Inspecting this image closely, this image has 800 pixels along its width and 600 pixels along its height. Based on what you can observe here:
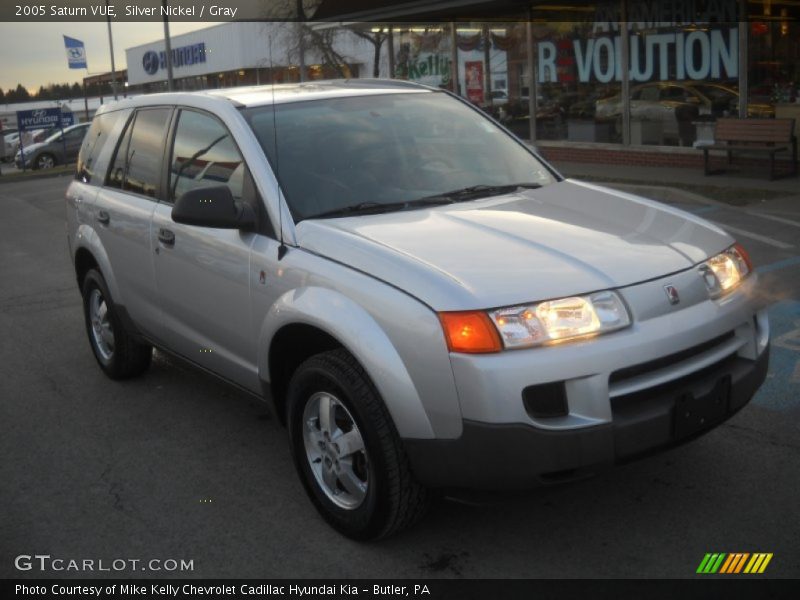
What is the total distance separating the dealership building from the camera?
48.9ft

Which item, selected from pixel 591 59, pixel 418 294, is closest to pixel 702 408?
pixel 418 294

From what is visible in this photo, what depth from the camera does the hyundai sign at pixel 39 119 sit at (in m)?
29.1

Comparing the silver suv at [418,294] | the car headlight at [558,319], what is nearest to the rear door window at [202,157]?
the silver suv at [418,294]

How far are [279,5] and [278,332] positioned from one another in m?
2.99

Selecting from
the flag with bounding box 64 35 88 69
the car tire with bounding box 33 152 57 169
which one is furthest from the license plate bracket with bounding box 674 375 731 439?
the flag with bounding box 64 35 88 69

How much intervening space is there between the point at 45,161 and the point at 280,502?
2996 cm

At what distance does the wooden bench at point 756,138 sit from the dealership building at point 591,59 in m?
0.69

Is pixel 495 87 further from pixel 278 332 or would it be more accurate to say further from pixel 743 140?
pixel 278 332

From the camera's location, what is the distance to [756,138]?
46.8ft

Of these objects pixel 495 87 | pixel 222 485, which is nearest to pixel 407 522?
pixel 222 485

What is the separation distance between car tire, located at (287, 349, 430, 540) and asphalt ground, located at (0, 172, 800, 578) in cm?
17

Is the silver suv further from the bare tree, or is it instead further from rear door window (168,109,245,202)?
the bare tree

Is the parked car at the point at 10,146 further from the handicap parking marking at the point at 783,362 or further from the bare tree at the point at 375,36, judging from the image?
the handicap parking marking at the point at 783,362
